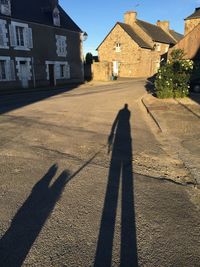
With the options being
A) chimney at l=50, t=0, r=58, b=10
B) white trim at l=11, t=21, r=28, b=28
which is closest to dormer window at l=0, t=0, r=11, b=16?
white trim at l=11, t=21, r=28, b=28

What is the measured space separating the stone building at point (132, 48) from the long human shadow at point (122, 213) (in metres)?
40.9

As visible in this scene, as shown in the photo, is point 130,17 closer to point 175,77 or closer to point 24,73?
point 24,73

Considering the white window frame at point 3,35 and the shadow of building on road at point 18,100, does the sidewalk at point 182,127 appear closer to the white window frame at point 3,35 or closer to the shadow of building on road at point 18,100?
the shadow of building on road at point 18,100

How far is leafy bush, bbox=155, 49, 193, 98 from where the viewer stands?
15.7 metres

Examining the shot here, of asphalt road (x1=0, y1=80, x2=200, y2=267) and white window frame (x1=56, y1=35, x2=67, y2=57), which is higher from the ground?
white window frame (x1=56, y1=35, x2=67, y2=57)

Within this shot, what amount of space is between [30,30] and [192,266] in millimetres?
27135

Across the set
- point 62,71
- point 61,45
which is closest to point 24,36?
point 61,45

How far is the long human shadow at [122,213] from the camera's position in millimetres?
3020

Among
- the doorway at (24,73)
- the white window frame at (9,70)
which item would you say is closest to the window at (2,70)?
the white window frame at (9,70)

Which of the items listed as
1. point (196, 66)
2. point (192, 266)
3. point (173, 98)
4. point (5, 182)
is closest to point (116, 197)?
point (192, 266)

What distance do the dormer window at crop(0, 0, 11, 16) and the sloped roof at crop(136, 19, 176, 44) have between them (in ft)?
99.8

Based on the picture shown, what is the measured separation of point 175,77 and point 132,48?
3158 centimetres

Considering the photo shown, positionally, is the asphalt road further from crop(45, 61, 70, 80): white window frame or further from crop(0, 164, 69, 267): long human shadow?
crop(45, 61, 70, 80): white window frame

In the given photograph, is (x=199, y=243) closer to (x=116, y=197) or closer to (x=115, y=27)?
(x=116, y=197)
